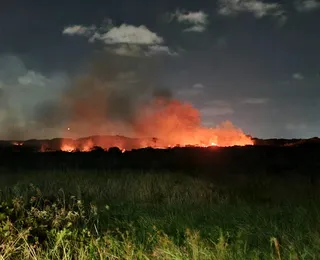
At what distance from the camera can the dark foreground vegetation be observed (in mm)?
8883

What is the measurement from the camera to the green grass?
885cm

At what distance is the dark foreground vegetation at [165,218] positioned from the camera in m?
8.88

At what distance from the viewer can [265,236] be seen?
10.2m

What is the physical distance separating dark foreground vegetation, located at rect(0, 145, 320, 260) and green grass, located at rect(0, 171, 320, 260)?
28 mm

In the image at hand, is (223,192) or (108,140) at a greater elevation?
(108,140)

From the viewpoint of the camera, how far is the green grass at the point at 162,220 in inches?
348

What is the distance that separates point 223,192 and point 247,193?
38.7 inches

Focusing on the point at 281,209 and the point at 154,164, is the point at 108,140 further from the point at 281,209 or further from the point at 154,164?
the point at 281,209

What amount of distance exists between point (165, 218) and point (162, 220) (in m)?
0.50

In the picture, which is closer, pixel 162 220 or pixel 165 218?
pixel 162 220

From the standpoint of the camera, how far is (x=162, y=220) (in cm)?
1220

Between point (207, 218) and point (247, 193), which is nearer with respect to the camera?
point (207, 218)

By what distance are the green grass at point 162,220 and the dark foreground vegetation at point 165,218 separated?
0.03m

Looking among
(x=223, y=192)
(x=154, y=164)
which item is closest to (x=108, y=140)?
(x=154, y=164)
